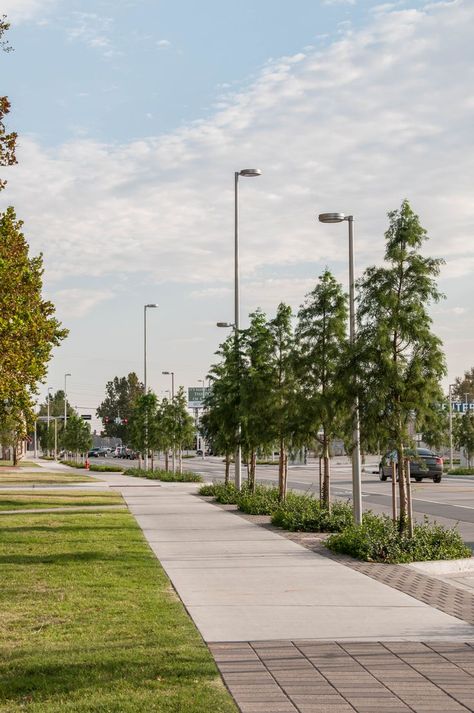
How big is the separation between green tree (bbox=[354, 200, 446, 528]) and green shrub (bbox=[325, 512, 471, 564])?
0.44 metres

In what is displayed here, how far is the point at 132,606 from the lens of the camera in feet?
34.7

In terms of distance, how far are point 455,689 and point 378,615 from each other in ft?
9.89

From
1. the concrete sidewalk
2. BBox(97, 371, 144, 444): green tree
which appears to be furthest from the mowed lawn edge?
BBox(97, 371, 144, 444): green tree

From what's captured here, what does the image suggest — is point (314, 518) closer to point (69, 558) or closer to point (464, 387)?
point (69, 558)

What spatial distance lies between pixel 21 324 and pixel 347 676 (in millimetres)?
16501

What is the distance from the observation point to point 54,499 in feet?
102

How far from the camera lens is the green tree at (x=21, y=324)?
23.0 metres

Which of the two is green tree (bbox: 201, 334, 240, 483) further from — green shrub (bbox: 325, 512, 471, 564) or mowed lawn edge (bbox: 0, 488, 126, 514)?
green shrub (bbox: 325, 512, 471, 564)

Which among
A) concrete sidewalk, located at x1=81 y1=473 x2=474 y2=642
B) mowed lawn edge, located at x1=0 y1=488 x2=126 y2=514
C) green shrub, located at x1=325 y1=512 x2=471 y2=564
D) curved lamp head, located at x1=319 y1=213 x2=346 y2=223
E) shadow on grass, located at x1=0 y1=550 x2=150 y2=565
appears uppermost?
curved lamp head, located at x1=319 y1=213 x2=346 y2=223

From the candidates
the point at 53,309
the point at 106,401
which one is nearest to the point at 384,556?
the point at 53,309

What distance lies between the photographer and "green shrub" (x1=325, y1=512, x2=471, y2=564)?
14859 millimetres

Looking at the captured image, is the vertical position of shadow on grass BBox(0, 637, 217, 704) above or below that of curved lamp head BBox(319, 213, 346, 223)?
below

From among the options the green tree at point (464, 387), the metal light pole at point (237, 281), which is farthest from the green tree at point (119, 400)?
the metal light pole at point (237, 281)

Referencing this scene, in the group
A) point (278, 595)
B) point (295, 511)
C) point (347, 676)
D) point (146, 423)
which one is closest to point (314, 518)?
point (295, 511)
